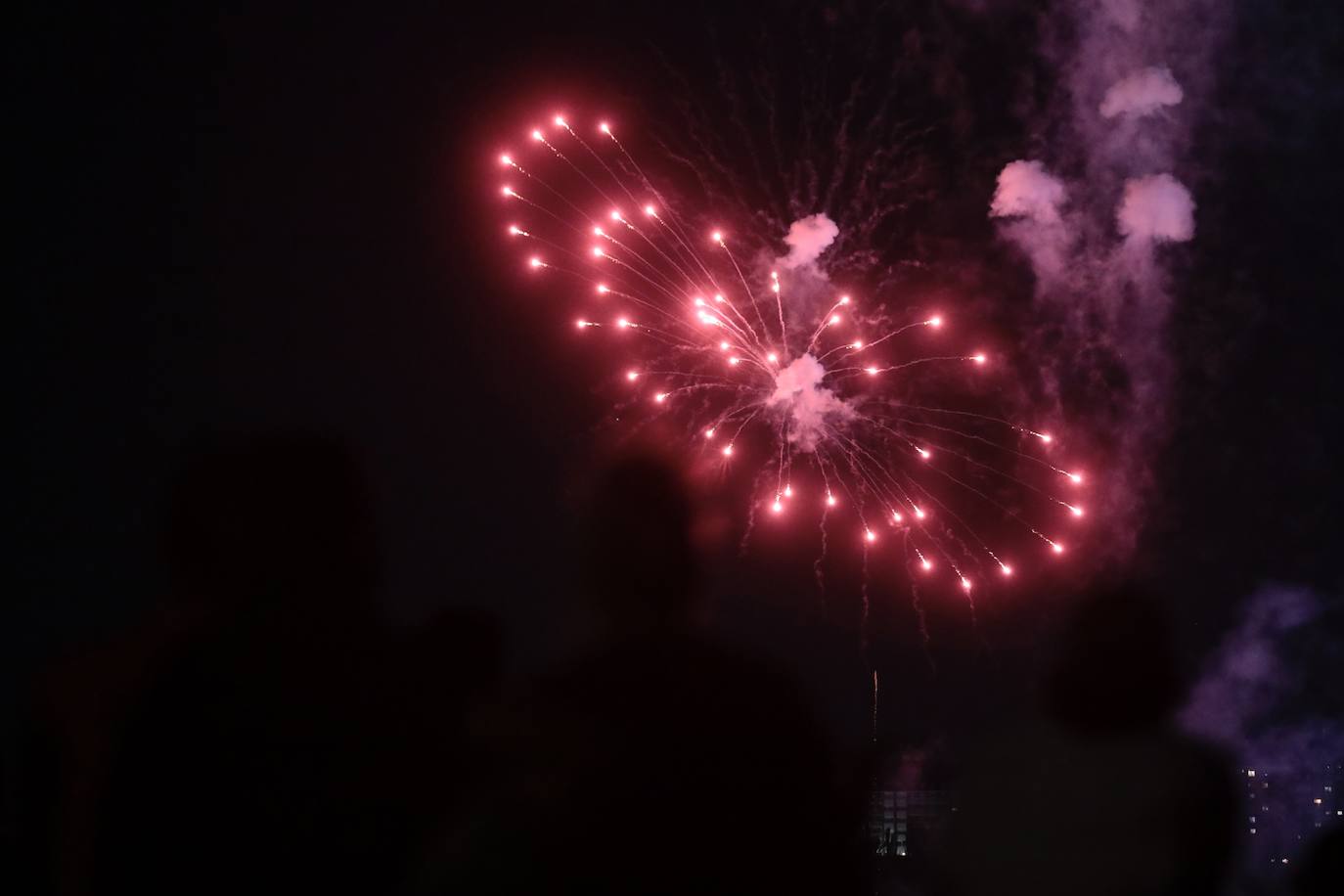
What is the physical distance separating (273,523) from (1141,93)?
36.9 feet

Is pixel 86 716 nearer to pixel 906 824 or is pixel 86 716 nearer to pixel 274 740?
pixel 274 740

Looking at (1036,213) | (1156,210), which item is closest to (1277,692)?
(1156,210)

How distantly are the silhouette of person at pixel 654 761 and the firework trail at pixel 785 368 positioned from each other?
26.7 ft

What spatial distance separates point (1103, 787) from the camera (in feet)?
6.00

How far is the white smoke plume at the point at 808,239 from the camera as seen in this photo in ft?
31.8

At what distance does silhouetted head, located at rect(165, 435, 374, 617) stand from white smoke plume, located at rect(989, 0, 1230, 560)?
10055 millimetres

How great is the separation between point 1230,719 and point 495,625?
1444 centimetres

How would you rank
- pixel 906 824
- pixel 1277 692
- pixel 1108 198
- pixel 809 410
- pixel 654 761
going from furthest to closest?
1. pixel 1277 692
2. pixel 1108 198
3. pixel 809 410
4. pixel 906 824
5. pixel 654 761

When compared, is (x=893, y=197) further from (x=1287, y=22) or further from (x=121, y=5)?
(x=121, y=5)

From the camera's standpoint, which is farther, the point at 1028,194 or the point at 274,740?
the point at 1028,194

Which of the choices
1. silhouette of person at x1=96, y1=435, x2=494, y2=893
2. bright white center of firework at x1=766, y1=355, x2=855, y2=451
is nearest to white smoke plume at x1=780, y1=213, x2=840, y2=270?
bright white center of firework at x1=766, y1=355, x2=855, y2=451

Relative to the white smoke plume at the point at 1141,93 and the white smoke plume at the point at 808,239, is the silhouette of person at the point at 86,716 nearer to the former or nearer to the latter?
the white smoke plume at the point at 808,239

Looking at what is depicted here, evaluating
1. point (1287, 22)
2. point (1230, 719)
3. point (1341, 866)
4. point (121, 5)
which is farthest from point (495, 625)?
point (1230, 719)

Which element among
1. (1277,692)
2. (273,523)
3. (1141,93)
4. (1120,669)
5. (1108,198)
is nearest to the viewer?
(273,523)
